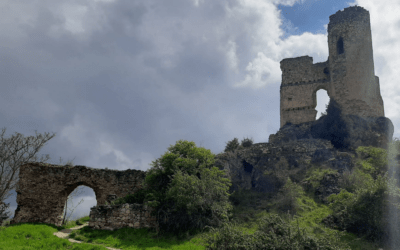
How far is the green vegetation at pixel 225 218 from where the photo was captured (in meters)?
10.2

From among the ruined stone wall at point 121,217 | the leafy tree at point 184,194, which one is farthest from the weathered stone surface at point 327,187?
the ruined stone wall at point 121,217

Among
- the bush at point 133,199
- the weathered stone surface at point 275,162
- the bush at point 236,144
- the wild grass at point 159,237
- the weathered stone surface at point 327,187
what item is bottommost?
the wild grass at point 159,237

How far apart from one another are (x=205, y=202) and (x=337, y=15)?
74.5 ft

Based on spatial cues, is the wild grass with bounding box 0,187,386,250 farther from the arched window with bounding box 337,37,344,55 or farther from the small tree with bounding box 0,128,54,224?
the arched window with bounding box 337,37,344,55

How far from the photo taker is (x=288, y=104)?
2872cm

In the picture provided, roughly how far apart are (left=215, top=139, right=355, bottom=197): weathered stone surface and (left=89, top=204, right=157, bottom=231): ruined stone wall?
23.8 ft

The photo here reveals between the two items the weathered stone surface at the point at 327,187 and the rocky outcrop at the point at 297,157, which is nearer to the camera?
the weathered stone surface at the point at 327,187

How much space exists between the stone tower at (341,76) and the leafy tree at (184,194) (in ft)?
48.5

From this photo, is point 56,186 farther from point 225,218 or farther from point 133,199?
point 225,218

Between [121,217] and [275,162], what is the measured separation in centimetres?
1218

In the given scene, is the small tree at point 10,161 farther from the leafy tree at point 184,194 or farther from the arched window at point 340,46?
the arched window at point 340,46

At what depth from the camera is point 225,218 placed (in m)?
14.9

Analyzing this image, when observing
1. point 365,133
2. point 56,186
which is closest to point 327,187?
point 365,133

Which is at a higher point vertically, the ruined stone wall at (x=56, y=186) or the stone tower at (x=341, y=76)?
the stone tower at (x=341, y=76)
